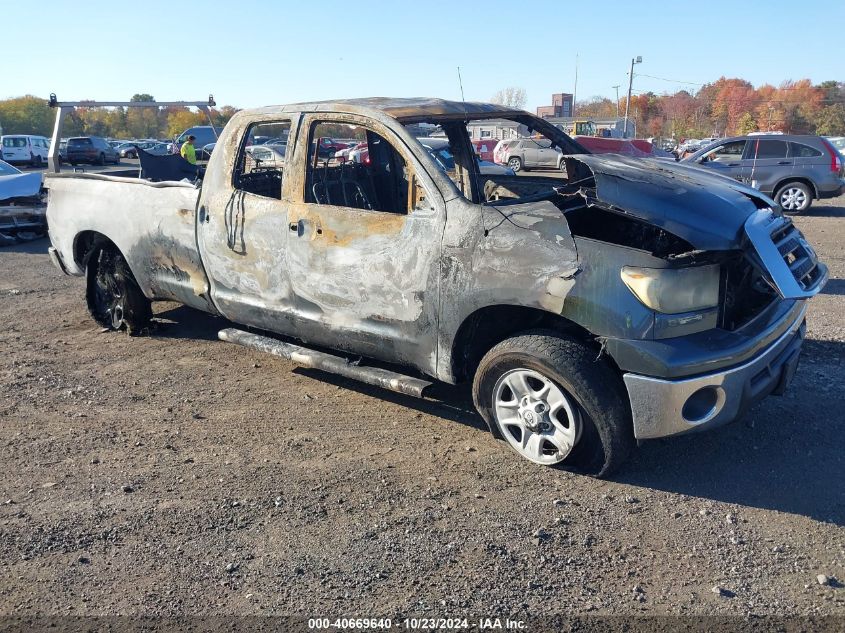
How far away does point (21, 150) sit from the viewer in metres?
37.3

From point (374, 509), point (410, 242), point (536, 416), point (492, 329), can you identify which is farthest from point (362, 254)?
point (374, 509)

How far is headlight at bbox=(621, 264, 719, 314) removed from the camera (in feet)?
11.3

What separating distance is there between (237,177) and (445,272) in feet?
6.74

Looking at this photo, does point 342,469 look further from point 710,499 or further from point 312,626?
point 710,499

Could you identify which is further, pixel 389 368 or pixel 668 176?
pixel 389 368

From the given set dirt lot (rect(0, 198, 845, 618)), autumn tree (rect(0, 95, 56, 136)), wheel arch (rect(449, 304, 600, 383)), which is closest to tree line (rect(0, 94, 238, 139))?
autumn tree (rect(0, 95, 56, 136))

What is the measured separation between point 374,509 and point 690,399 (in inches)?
64.3

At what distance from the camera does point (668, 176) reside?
4148mm

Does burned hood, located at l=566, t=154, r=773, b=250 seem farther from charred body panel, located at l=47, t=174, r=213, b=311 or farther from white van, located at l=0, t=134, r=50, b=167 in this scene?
white van, located at l=0, t=134, r=50, b=167

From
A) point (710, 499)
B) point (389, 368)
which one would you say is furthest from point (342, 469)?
point (710, 499)

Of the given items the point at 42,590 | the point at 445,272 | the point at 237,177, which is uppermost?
the point at 237,177

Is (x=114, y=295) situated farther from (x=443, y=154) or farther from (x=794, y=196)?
(x=794, y=196)

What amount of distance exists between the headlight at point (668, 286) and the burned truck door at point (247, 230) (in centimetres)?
235

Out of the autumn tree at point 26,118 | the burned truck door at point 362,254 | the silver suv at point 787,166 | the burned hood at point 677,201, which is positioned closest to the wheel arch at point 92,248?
the burned truck door at point 362,254
